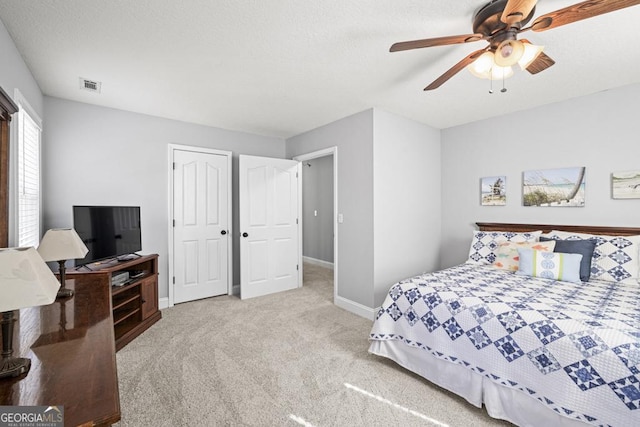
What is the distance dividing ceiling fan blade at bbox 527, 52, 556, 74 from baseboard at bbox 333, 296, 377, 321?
258cm

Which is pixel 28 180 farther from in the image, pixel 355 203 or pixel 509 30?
pixel 509 30

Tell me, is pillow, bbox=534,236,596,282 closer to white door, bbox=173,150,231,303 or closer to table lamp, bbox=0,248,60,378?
table lamp, bbox=0,248,60,378

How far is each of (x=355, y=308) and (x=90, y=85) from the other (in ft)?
11.5

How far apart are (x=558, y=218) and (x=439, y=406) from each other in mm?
2557

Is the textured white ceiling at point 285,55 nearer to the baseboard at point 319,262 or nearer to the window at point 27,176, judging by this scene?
the window at point 27,176

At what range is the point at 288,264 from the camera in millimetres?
4402

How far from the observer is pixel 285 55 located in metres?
2.15

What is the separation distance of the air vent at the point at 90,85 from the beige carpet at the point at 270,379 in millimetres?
2379

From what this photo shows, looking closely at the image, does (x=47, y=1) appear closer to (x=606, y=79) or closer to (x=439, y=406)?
(x=439, y=406)

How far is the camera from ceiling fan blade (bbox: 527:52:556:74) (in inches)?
69.7

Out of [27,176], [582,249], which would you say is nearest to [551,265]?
[582,249]

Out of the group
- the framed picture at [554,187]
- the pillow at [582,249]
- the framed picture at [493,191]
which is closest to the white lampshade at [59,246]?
the pillow at [582,249]

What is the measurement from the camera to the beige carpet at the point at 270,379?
5.78 ft

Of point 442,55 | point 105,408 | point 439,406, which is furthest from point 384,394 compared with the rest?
point 442,55
